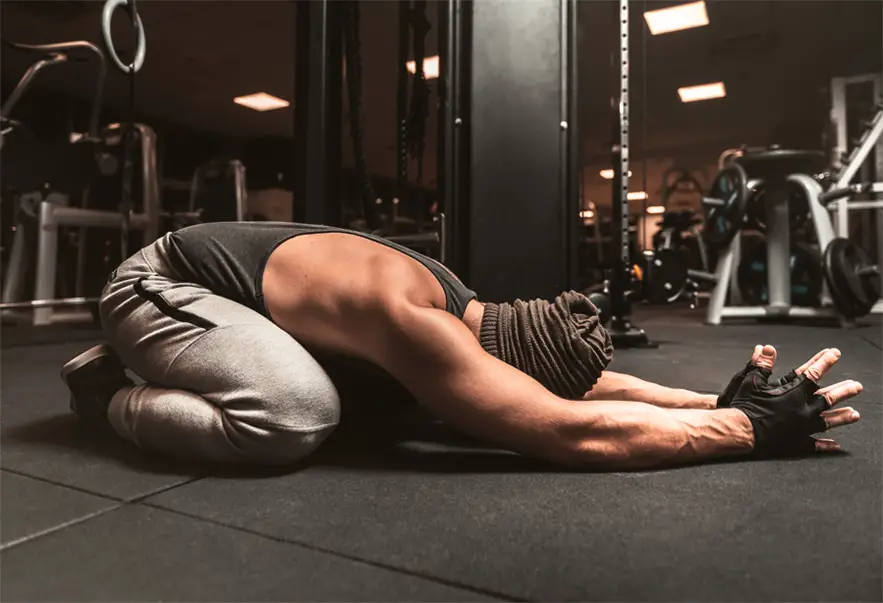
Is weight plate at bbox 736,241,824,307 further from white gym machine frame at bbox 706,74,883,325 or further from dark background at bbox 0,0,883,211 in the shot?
dark background at bbox 0,0,883,211

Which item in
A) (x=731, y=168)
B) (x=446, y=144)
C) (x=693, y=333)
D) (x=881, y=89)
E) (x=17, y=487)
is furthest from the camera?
(x=881, y=89)

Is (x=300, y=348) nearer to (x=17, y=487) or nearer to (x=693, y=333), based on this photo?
(x=17, y=487)

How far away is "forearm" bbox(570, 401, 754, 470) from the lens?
3.30 ft

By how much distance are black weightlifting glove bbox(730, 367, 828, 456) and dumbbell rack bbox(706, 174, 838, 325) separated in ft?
10.4

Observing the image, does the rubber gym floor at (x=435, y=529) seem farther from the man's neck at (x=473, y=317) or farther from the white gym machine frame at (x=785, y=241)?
the white gym machine frame at (x=785, y=241)

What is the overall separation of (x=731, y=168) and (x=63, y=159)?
3.76m

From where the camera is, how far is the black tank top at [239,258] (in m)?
1.16

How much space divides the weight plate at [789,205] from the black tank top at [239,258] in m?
3.35

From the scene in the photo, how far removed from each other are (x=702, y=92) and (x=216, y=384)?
7.19 meters

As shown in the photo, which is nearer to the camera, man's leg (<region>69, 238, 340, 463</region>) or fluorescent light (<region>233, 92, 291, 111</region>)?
man's leg (<region>69, 238, 340, 463</region>)

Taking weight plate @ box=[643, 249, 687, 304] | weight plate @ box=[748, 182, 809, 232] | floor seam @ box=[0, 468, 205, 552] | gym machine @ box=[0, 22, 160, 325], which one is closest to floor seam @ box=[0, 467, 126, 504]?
floor seam @ box=[0, 468, 205, 552]

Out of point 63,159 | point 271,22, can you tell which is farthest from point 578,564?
point 271,22

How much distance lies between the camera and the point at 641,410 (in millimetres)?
1030

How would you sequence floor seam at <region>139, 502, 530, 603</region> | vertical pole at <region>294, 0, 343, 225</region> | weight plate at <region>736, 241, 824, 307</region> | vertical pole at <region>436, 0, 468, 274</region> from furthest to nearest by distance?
weight plate at <region>736, 241, 824, 307</region> → vertical pole at <region>294, 0, 343, 225</region> → vertical pole at <region>436, 0, 468, 274</region> → floor seam at <region>139, 502, 530, 603</region>
